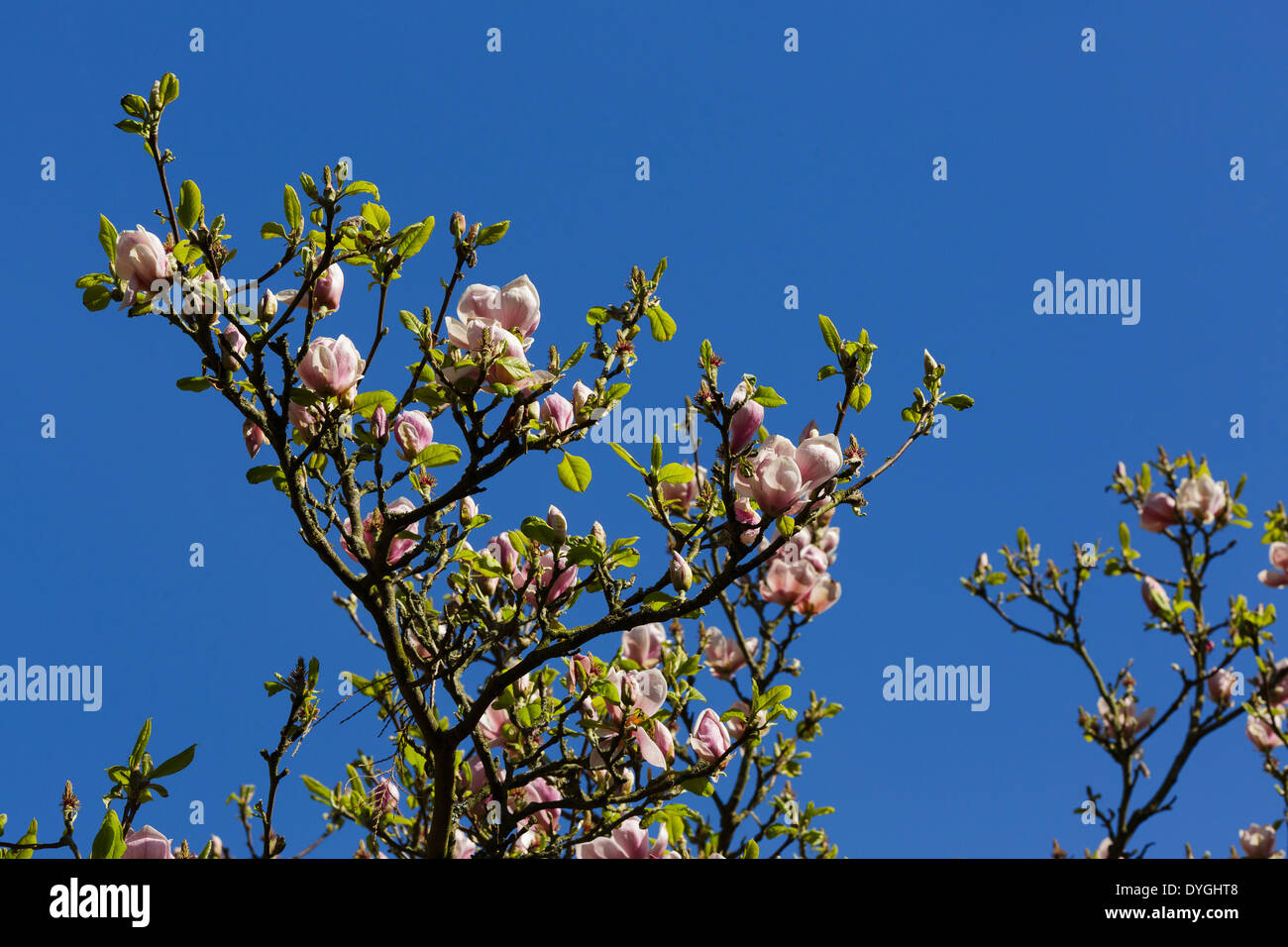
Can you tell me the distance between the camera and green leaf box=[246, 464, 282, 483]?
2.52 metres

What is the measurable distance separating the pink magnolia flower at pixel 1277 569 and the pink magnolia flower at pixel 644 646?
14.7 ft

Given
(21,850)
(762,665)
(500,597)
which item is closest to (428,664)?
(500,597)

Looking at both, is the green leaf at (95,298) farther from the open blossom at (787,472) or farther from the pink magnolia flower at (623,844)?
the pink magnolia flower at (623,844)

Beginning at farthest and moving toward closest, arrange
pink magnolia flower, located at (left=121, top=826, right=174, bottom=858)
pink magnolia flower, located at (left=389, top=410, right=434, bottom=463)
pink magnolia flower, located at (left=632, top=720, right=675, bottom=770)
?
pink magnolia flower, located at (left=632, top=720, right=675, bottom=770) < pink magnolia flower, located at (left=389, top=410, right=434, bottom=463) < pink magnolia flower, located at (left=121, top=826, right=174, bottom=858)

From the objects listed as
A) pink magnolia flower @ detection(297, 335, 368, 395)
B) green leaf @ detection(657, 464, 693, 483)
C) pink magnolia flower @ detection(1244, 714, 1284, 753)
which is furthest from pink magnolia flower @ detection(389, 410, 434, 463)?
pink magnolia flower @ detection(1244, 714, 1284, 753)

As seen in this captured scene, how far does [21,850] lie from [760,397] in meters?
2.24

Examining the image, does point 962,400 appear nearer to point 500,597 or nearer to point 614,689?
point 614,689

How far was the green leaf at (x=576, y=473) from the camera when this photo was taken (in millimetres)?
2449

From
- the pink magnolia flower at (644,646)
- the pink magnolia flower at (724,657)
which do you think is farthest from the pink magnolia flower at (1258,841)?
the pink magnolia flower at (644,646)

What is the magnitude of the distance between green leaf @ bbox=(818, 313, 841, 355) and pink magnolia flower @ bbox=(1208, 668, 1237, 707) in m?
4.08

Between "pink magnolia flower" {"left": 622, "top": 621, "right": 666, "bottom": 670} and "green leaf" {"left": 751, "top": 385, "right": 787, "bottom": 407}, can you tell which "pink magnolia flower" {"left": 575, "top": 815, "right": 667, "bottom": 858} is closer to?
"pink magnolia flower" {"left": 622, "top": 621, "right": 666, "bottom": 670}

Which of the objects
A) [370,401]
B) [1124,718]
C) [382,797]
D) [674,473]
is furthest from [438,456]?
[1124,718]

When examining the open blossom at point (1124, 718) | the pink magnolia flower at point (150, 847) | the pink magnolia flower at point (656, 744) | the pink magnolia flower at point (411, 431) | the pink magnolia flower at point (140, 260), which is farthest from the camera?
the open blossom at point (1124, 718)

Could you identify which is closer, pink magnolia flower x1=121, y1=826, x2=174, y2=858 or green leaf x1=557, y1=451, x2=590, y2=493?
pink magnolia flower x1=121, y1=826, x2=174, y2=858
